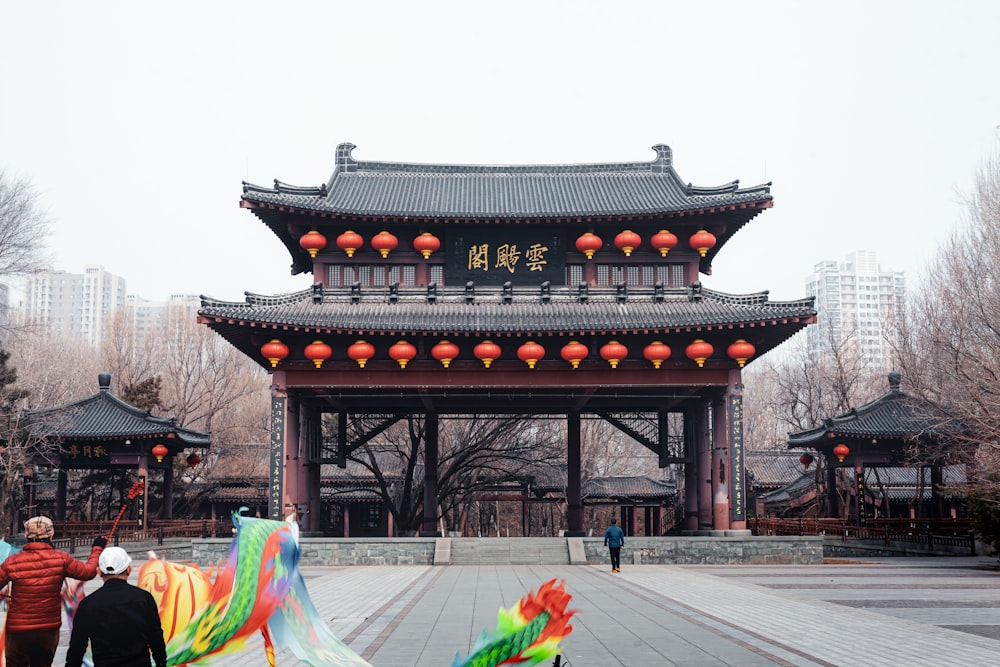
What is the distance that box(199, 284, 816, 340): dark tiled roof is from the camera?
25.0 meters

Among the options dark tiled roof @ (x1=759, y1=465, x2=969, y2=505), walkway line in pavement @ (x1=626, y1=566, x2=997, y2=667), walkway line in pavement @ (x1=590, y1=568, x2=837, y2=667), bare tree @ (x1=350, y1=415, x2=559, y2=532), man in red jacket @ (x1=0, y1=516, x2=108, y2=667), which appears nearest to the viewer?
man in red jacket @ (x1=0, y1=516, x2=108, y2=667)

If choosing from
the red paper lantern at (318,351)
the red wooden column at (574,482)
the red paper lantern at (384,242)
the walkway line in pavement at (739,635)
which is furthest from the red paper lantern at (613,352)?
the walkway line in pavement at (739,635)

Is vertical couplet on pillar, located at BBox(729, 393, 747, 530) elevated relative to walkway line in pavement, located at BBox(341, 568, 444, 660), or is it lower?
elevated

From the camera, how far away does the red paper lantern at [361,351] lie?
25.4 metres

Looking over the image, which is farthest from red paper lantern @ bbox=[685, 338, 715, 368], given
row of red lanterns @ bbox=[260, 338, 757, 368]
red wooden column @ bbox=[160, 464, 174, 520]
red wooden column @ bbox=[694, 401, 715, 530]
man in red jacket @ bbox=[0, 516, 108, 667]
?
red wooden column @ bbox=[160, 464, 174, 520]

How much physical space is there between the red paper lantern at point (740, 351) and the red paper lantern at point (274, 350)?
1173cm

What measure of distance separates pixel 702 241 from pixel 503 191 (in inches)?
279

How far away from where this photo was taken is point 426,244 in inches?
1107

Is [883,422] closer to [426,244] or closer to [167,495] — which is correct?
[426,244]

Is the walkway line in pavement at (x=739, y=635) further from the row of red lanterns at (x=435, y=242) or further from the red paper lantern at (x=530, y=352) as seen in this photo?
the row of red lanterns at (x=435, y=242)

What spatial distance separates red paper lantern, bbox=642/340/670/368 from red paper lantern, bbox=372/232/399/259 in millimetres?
7971

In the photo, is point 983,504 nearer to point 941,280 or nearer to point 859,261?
point 941,280

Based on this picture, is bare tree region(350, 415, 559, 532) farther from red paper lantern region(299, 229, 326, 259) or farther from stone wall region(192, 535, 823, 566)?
stone wall region(192, 535, 823, 566)

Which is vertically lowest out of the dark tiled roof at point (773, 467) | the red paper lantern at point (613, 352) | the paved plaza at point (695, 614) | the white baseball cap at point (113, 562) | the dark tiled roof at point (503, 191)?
the paved plaza at point (695, 614)
